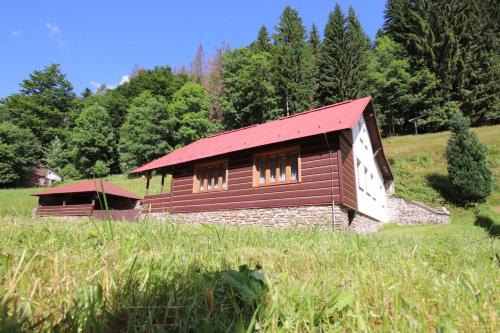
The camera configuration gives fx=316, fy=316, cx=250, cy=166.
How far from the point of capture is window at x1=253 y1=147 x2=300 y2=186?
13031 millimetres

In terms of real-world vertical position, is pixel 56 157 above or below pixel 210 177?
above

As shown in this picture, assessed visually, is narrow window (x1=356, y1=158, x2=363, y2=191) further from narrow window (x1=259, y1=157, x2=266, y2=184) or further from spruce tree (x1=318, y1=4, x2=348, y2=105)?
spruce tree (x1=318, y1=4, x2=348, y2=105)

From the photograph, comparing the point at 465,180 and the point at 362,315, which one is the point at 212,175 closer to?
the point at 362,315

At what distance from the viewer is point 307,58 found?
4806cm

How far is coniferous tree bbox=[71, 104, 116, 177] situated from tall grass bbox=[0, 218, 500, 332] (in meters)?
52.2

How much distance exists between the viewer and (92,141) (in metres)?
50.2

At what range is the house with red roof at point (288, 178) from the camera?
1207 cm

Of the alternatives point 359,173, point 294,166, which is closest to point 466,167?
point 359,173

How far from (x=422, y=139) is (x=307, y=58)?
2034 centimetres

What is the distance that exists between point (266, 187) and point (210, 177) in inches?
146

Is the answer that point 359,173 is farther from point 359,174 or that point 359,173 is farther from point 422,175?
point 422,175

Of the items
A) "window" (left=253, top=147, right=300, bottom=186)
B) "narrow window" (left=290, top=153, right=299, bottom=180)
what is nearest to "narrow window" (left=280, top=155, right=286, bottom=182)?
"window" (left=253, top=147, right=300, bottom=186)

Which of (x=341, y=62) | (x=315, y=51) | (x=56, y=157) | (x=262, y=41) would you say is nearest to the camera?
(x=341, y=62)

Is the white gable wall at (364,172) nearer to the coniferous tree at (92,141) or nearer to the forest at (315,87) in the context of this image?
the forest at (315,87)
